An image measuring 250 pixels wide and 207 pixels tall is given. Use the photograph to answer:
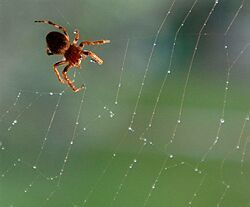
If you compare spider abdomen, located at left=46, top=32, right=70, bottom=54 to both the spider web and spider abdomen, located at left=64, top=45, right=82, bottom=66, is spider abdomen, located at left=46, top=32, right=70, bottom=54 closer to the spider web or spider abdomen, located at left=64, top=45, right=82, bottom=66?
spider abdomen, located at left=64, top=45, right=82, bottom=66

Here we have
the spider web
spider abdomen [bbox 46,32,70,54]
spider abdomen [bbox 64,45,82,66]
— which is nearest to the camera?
spider abdomen [bbox 46,32,70,54]

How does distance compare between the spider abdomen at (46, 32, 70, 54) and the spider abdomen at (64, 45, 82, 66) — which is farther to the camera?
the spider abdomen at (64, 45, 82, 66)

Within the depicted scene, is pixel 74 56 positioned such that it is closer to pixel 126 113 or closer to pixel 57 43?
pixel 57 43

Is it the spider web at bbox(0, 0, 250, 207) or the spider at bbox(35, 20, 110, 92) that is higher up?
the spider web at bbox(0, 0, 250, 207)

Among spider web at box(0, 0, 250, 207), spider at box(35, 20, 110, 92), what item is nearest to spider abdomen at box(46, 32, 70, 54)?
spider at box(35, 20, 110, 92)

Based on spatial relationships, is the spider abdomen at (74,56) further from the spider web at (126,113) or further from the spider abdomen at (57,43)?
the spider web at (126,113)

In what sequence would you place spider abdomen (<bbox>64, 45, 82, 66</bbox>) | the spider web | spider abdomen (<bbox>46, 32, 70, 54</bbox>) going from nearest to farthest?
spider abdomen (<bbox>46, 32, 70, 54</bbox>) < spider abdomen (<bbox>64, 45, 82, 66</bbox>) < the spider web

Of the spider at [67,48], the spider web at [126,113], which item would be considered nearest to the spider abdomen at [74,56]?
the spider at [67,48]
